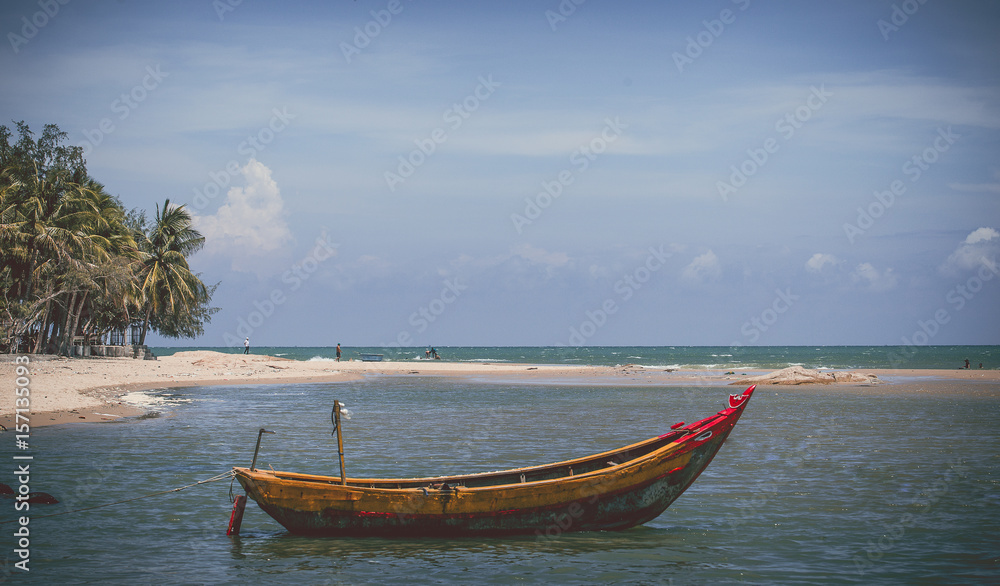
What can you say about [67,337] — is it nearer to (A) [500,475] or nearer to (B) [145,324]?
(B) [145,324]

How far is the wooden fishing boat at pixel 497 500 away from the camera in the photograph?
11.1 m

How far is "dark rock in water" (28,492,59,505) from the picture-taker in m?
13.1

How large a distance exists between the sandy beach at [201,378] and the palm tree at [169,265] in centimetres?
443

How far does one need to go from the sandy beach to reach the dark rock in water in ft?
31.6

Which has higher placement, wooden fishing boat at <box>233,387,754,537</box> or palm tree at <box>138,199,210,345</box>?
palm tree at <box>138,199,210,345</box>

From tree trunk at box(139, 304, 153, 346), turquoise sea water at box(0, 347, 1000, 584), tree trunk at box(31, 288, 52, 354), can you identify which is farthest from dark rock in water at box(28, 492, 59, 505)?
tree trunk at box(139, 304, 153, 346)

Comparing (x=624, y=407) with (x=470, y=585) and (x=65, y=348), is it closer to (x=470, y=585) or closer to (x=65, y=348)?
(x=470, y=585)

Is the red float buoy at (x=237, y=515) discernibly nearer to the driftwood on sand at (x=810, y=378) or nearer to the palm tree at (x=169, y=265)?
the driftwood on sand at (x=810, y=378)

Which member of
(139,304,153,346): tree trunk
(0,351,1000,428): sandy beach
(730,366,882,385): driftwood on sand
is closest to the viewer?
(0,351,1000,428): sandy beach

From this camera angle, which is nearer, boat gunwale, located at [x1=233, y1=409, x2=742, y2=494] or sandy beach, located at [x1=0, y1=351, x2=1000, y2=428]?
boat gunwale, located at [x1=233, y1=409, x2=742, y2=494]

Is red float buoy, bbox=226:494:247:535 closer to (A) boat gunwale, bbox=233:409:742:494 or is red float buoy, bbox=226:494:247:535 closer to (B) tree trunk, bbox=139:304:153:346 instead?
(A) boat gunwale, bbox=233:409:742:494

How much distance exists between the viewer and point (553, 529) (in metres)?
11.4

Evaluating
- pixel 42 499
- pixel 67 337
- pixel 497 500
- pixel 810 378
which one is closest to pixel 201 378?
pixel 67 337

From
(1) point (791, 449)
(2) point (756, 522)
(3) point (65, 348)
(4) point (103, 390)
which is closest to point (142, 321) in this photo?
(3) point (65, 348)
